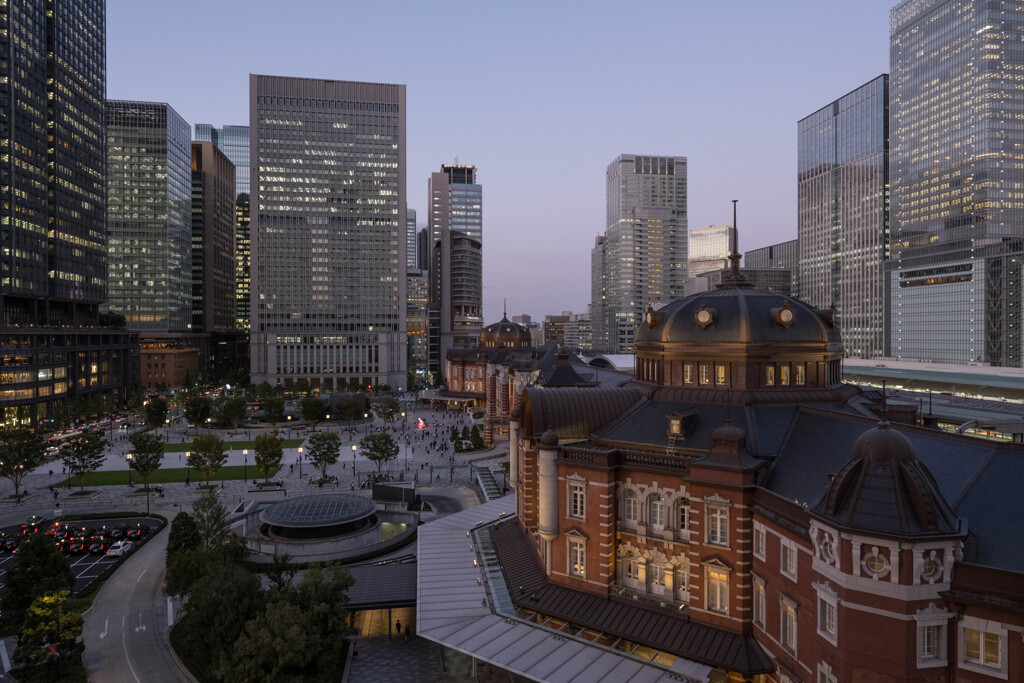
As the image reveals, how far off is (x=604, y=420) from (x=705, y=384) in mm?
7735

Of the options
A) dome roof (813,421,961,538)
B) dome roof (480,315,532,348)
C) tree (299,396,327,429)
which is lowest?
tree (299,396,327,429)

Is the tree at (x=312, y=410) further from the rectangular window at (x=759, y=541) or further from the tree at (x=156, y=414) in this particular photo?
the rectangular window at (x=759, y=541)

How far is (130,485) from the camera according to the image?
83.9 metres

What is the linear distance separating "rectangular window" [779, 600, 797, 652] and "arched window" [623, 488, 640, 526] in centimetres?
1052

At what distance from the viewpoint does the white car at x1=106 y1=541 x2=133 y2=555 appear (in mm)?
58312

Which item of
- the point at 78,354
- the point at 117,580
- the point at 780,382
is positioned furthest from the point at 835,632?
the point at 78,354

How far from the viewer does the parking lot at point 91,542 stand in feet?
176

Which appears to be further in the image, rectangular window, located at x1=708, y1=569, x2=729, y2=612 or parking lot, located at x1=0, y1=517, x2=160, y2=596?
parking lot, located at x1=0, y1=517, x2=160, y2=596

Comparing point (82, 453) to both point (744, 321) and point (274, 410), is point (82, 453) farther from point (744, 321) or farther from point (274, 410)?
point (744, 321)

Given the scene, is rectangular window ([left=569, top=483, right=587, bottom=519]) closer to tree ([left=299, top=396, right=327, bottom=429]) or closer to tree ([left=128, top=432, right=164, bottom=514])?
tree ([left=128, top=432, right=164, bottom=514])

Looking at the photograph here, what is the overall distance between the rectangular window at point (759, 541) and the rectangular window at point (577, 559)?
11.4m

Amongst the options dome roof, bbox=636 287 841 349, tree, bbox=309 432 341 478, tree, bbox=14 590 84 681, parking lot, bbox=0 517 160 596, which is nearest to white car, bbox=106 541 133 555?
parking lot, bbox=0 517 160 596

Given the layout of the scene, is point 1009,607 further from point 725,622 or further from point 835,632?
point 725,622

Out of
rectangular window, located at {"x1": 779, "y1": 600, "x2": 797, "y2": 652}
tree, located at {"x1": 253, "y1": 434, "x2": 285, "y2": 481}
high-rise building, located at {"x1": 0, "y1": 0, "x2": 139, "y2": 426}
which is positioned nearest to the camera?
rectangular window, located at {"x1": 779, "y1": 600, "x2": 797, "y2": 652}
